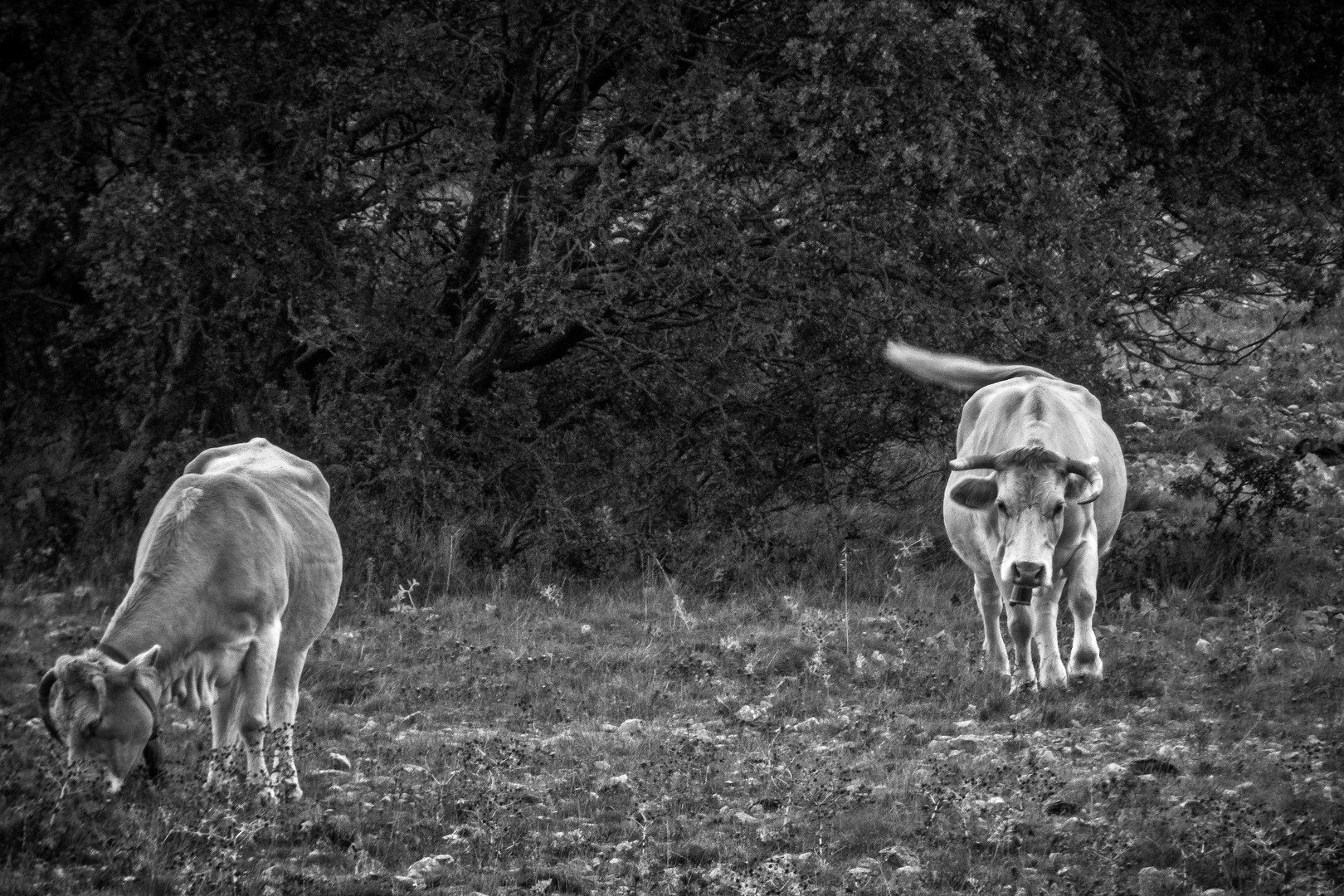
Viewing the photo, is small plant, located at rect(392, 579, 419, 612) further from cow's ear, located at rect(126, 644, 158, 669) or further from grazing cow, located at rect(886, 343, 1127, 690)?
cow's ear, located at rect(126, 644, 158, 669)

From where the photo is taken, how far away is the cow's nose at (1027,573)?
875cm

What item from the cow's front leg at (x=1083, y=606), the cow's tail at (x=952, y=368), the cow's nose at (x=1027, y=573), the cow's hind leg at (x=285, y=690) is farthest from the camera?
the cow's tail at (x=952, y=368)

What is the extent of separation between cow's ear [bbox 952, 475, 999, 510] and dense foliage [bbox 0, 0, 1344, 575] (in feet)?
8.71

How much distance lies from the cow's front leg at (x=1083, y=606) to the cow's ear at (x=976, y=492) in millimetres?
830

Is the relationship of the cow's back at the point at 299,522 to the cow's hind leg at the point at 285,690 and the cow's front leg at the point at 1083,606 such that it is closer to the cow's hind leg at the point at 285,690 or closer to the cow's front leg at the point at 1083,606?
the cow's hind leg at the point at 285,690

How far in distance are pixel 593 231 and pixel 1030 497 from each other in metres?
4.74

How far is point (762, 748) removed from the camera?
8.05m

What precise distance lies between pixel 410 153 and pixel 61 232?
137 inches

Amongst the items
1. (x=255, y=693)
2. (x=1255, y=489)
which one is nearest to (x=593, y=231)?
(x=255, y=693)

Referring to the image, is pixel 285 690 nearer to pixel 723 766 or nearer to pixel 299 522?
pixel 299 522

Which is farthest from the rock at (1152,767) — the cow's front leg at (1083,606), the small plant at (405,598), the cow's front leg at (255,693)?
the small plant at (405,598)

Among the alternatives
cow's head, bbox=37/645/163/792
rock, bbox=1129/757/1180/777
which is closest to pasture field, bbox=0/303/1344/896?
rock, bbox=1129/757/1180/777

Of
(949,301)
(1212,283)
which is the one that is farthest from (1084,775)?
(1212,283)

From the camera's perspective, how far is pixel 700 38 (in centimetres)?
1252
